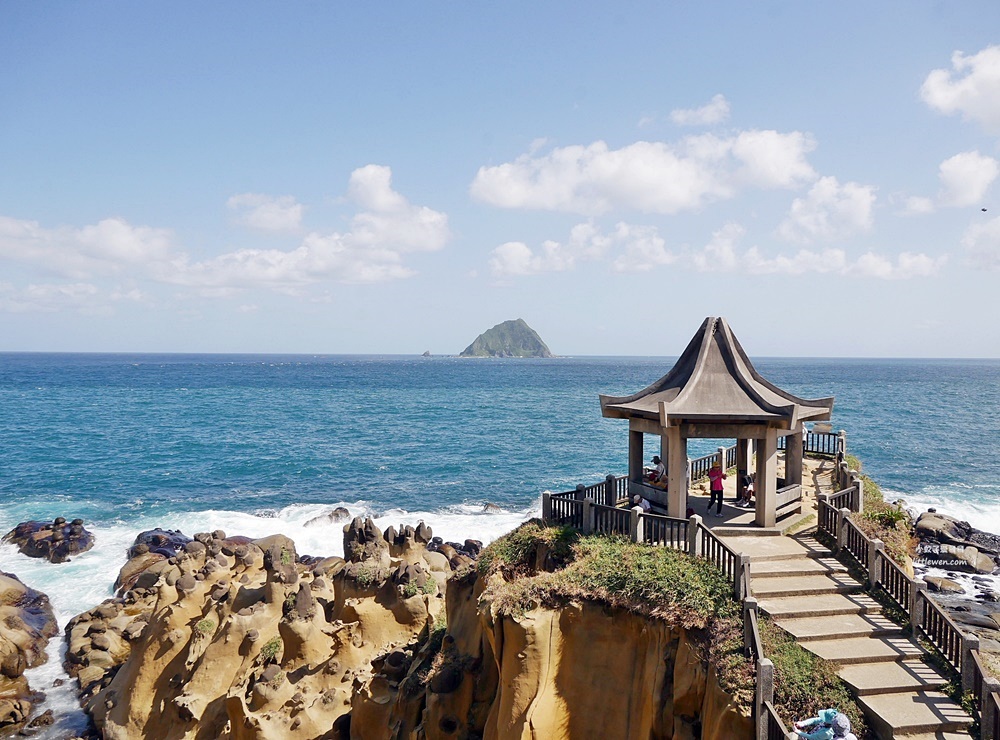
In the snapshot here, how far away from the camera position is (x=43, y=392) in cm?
12312

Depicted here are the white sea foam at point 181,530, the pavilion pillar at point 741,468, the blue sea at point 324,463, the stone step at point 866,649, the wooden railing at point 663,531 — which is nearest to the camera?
the stone step at point 866,649

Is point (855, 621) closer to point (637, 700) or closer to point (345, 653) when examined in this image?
point (637, 700)

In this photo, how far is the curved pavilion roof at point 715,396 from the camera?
16422mm

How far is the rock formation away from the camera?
23625 millimetres

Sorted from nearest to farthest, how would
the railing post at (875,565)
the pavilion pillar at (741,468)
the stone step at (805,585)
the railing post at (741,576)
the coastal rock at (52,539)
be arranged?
the railing post at (741,576)
the stone step at (805,585)
the railing post at (875,565)
the pavilion pillar at (741,468)
the coastal rock at (52,539)

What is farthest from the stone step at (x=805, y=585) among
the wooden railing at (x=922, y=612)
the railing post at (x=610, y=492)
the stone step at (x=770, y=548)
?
the railing post at (x=610, y=492)

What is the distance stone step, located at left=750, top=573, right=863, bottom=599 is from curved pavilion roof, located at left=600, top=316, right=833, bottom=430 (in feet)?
11.7

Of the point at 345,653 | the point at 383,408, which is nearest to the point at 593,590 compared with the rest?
the point at 345,653

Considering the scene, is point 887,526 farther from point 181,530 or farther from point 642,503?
point 181,530

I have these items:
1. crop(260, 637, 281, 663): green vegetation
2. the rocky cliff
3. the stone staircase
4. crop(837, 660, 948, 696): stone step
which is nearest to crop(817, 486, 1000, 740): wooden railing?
the stone staircase

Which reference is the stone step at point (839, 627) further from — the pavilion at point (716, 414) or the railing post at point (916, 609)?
the pavilion at point (716, 414)

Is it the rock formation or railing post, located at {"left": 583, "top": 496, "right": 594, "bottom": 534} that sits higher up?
railing post, located at {"left": 583, "top": 496, "right": 594, "bottom": 534}

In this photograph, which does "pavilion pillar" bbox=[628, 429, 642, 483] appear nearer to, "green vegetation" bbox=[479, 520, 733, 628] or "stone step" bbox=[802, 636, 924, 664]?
"green vegetation" bbox=[479, 520, 733, 628]

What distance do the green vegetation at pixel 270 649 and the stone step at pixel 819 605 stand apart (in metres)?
14.8
